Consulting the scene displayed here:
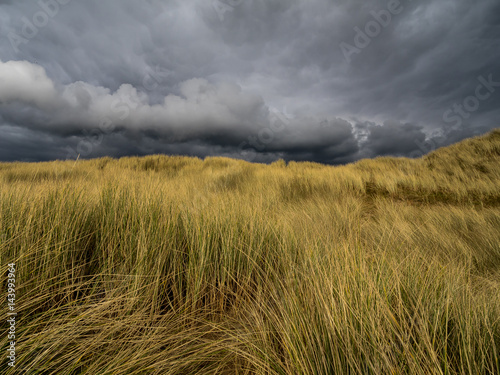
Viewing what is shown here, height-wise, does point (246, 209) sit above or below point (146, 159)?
below

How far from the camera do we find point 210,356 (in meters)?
1.10

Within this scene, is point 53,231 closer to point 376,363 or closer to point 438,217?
point 376,363

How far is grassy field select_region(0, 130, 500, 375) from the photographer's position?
3.03 feet

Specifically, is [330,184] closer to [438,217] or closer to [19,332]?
→ [438,217]

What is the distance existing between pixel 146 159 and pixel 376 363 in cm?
1217

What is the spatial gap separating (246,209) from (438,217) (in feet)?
10.9

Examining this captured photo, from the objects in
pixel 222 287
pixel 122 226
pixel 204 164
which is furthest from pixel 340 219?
pixel 204 164

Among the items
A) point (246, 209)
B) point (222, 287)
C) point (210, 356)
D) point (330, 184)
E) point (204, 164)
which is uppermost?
point (204, 164)

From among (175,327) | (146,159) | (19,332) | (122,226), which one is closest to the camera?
(19,332)

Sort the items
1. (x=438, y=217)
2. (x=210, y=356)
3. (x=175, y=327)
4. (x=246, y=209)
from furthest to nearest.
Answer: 1. (x=438, y=217)
2. (x=246, y=209)
3. (x=175, y=327)
4. (x=210, y=356)

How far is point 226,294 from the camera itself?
5.23 ft

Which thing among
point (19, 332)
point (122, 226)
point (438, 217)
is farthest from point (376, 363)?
point (438, 217)

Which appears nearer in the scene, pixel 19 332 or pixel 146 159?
pixel 19 332

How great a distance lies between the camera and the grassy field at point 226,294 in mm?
922
